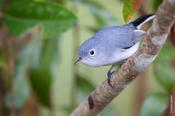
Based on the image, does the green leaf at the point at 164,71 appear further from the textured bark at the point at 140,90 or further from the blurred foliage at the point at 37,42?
the textured bark at the point at 140,90

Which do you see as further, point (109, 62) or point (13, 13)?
point (13, 13)

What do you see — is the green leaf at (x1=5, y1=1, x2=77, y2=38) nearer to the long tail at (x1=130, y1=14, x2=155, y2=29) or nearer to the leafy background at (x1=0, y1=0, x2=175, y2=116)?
the leafy background at (x1=0, y1=0, x2=175, y2=116)

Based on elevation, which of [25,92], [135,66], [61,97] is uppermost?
[135,66]

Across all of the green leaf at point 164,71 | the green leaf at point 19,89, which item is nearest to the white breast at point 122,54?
the green leaf at point 164,71

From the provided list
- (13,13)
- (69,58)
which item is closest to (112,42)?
(13,13)

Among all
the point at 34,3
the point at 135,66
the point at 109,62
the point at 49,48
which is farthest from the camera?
the point at 49,48

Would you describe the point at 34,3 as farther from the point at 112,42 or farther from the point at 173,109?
the point at 173,109

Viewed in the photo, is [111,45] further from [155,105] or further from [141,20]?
[155,105]
